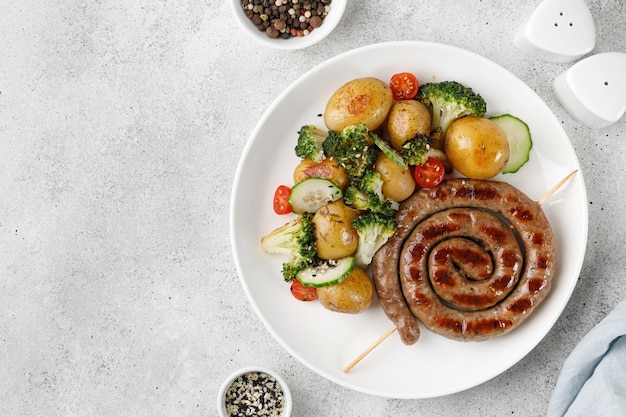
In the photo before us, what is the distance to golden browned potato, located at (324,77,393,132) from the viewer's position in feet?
9.67

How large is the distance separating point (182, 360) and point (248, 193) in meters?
1.02

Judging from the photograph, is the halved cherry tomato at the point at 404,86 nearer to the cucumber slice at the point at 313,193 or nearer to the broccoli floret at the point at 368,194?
the broccoli floret at the point at 368,194

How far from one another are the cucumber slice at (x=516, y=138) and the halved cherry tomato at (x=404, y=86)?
43 cm

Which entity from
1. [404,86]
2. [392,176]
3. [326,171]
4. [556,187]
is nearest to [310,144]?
[326,171]

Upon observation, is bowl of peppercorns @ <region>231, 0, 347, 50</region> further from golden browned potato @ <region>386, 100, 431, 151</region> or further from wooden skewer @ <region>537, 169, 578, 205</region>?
wooden skewer @ <region>537, 169, 578, 205</region>

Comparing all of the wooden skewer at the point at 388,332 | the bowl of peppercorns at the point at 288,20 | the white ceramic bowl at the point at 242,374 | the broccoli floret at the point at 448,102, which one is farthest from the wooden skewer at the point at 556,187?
the white ceramic bowl at the point at 242,374

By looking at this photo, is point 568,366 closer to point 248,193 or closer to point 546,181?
point 546,181

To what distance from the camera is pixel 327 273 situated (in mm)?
2984

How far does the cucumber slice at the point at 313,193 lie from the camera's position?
9.78ft

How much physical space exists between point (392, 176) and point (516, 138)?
69 centimetres

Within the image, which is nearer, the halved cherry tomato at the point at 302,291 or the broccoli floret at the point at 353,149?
the broccoli floret at the point at 353,149

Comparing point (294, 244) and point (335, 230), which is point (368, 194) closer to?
point (335, 230)

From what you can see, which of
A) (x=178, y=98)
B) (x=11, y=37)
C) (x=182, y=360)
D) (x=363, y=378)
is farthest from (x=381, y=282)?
(x=11, y=37)

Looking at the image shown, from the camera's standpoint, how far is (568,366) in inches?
123
